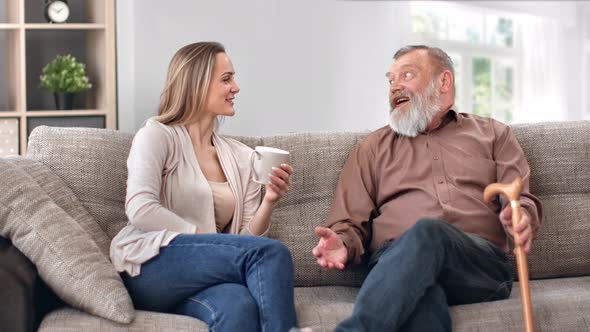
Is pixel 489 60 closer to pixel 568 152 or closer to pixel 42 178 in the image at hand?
pixel 568 152

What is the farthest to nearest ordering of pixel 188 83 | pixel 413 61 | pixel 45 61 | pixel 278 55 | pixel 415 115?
pixel 278 55, pixel 45 61, pixel 413 61, pixel 415 115, pixel 188 83

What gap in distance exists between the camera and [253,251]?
2547 mm

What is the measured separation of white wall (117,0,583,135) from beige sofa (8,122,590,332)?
2060mm

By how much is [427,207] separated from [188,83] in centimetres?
84

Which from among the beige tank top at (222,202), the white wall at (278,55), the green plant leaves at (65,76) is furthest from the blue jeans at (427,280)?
the green plant leaves at (65,76)

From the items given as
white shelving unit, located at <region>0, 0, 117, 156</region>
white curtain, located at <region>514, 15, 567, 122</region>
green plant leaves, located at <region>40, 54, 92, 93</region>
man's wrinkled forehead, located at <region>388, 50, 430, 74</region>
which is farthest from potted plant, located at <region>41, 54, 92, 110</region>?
white curtain, located at <region>514, 15, 567, 122</region>

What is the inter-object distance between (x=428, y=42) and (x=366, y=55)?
1630mm

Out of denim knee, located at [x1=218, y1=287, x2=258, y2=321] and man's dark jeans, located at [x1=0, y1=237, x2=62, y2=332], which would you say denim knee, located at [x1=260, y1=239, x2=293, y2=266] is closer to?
denim knee, located at [x1=218, y1=287, x2=258, y2=321]

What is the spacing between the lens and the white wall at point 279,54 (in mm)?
5129

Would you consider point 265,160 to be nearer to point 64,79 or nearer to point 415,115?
point 415,115

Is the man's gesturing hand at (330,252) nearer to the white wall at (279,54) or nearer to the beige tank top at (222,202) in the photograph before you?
the beige tank top at (222,202)

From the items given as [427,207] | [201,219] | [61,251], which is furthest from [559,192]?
[61,251]

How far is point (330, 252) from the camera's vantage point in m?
2.79

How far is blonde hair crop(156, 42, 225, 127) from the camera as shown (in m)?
2.94
